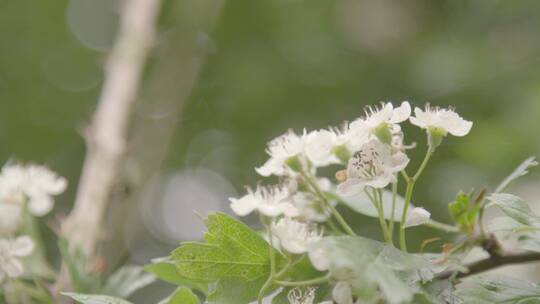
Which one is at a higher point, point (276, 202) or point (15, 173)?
point (15, 173)

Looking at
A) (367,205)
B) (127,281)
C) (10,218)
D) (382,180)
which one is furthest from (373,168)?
(10,218)

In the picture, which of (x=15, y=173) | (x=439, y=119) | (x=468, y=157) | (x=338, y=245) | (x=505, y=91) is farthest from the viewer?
(x=505, y=91)

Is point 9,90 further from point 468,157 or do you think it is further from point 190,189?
point 468,157

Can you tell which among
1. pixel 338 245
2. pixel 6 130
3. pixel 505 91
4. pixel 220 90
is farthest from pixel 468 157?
pixel 6 130

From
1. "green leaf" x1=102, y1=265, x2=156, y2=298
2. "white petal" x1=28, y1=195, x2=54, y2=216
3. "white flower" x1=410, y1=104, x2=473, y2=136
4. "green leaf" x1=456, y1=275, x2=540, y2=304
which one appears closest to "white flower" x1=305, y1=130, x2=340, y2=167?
"white flower" x1=410, y1=104, x2=473, y2=136

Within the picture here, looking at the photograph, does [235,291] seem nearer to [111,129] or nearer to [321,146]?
[321,146]

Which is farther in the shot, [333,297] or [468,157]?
[468,157]

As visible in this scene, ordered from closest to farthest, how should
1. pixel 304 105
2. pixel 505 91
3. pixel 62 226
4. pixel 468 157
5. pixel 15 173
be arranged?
pixel 15 173
pixel 62 226
pixel 468 157
pixel 505 91
pixel 304 105
